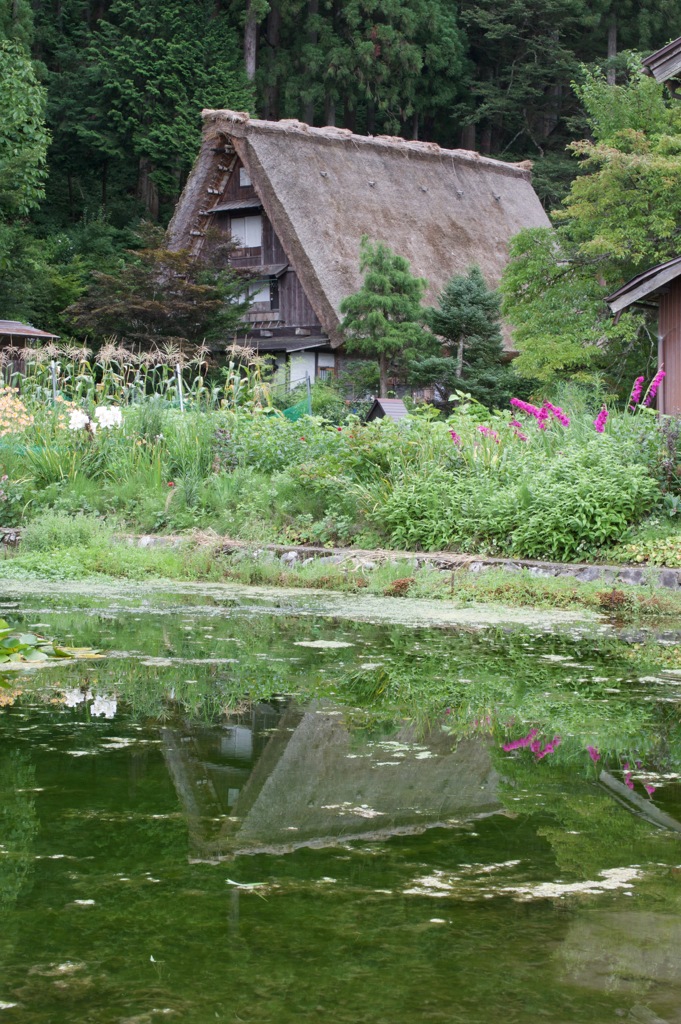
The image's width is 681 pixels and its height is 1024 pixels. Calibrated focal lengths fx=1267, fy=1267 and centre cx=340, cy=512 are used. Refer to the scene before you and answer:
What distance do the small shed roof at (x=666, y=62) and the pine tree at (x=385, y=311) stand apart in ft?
19.5

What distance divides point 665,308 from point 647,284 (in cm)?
86

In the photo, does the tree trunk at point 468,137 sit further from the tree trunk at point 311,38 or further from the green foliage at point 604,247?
the green foliage at point 604,247

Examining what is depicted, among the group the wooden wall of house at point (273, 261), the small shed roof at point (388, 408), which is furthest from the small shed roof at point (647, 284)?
the wooden wall of house at point (273, 261)

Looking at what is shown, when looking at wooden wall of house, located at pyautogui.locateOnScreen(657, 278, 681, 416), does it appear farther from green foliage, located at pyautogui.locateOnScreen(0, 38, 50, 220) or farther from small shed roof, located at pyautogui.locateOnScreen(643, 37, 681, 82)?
green foliage, located at pyautogui.locateOnScreen(0, 38, 50, 220)

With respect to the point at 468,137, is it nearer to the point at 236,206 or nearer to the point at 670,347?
the point at 236,206

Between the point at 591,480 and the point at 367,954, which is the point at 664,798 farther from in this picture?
the point at 591,480

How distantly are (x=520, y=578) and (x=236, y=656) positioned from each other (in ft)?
10.8

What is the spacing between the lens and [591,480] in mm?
10383

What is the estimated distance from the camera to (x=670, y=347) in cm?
1608

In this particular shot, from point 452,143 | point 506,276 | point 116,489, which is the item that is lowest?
point 116,489

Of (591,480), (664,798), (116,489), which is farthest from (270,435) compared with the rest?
(664,798)

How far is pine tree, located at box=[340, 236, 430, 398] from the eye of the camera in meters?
22.8

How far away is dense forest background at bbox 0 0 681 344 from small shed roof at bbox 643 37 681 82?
45.1 feet

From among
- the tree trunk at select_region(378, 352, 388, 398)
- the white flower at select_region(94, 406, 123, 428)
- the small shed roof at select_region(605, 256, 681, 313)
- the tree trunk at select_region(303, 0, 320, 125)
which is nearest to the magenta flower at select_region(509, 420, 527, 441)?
the small shed roof at select_region(605, 256, 681, 313)
